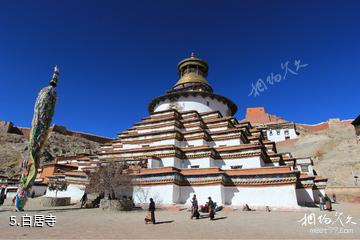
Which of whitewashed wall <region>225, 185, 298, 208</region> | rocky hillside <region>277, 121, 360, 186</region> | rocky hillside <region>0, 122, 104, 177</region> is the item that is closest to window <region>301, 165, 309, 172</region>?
rocky hillside <region>277, 121, 360, 186</region>

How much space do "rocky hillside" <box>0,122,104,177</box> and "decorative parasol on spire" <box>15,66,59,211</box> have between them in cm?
2817

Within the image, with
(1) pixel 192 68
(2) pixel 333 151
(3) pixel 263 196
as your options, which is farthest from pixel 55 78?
(2) pixel 333 151

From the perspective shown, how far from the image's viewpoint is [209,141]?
20797 mm

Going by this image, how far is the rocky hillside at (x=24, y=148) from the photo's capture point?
133 feet

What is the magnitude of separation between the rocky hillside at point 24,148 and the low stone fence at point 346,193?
1446 inches

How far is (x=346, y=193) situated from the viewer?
27000 mm

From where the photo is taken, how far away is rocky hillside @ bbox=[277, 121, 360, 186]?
33.3m

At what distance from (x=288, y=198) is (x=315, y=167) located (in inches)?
1051

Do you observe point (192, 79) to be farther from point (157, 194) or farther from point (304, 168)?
point (304, 168)

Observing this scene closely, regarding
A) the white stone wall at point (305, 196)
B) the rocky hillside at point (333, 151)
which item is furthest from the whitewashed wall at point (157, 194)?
the rocky hillside at point (333, 151)

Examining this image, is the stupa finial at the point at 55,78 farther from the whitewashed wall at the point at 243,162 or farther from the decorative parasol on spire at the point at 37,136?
the whitewashed wall at the point at 243,162

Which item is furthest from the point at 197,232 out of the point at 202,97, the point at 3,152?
the point at 3,152

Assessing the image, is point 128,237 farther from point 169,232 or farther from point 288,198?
point 288,198

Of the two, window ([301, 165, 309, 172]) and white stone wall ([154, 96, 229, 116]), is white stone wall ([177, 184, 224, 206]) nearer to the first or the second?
white stone wall ([154, 96, 229, 116])
